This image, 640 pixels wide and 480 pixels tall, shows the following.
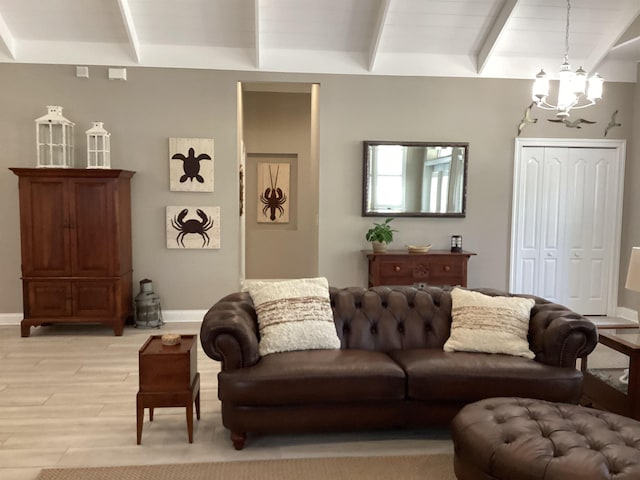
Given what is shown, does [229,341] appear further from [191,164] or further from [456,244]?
[456,244]

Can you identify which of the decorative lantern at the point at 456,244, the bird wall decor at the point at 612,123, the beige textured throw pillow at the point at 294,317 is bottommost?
the beige textured throw pillow at the point at 294,317

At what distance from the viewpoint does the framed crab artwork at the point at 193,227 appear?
5.82m

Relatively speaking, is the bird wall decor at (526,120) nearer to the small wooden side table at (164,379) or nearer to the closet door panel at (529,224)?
the closet door panel at (529,224)

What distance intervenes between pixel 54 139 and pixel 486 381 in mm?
4871

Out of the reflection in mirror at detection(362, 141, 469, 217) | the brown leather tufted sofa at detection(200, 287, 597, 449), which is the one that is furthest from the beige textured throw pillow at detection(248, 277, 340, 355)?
the reflection in mirror at detection(362, 141, 469, 217)

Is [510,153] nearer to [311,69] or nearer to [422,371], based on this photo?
[311,69]

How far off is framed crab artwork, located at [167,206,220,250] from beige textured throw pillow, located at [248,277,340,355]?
98.3 inches

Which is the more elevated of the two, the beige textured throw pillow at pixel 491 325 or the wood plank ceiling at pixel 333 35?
the wood plank ceiling at pixel 333 35

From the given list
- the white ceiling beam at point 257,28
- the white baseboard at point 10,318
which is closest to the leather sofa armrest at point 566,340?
the white ceiling beam at point 257,28

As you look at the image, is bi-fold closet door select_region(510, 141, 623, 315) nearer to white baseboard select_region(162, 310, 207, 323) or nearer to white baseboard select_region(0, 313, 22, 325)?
white baseboard select_region(162, 310, 207, 323)

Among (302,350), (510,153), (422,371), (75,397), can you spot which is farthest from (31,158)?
(510,153)

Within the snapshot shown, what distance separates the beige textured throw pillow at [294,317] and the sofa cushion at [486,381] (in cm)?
59

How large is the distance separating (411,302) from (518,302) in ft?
2.25

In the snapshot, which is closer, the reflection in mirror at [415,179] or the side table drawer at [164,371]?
the side table drawer at [164,371]
